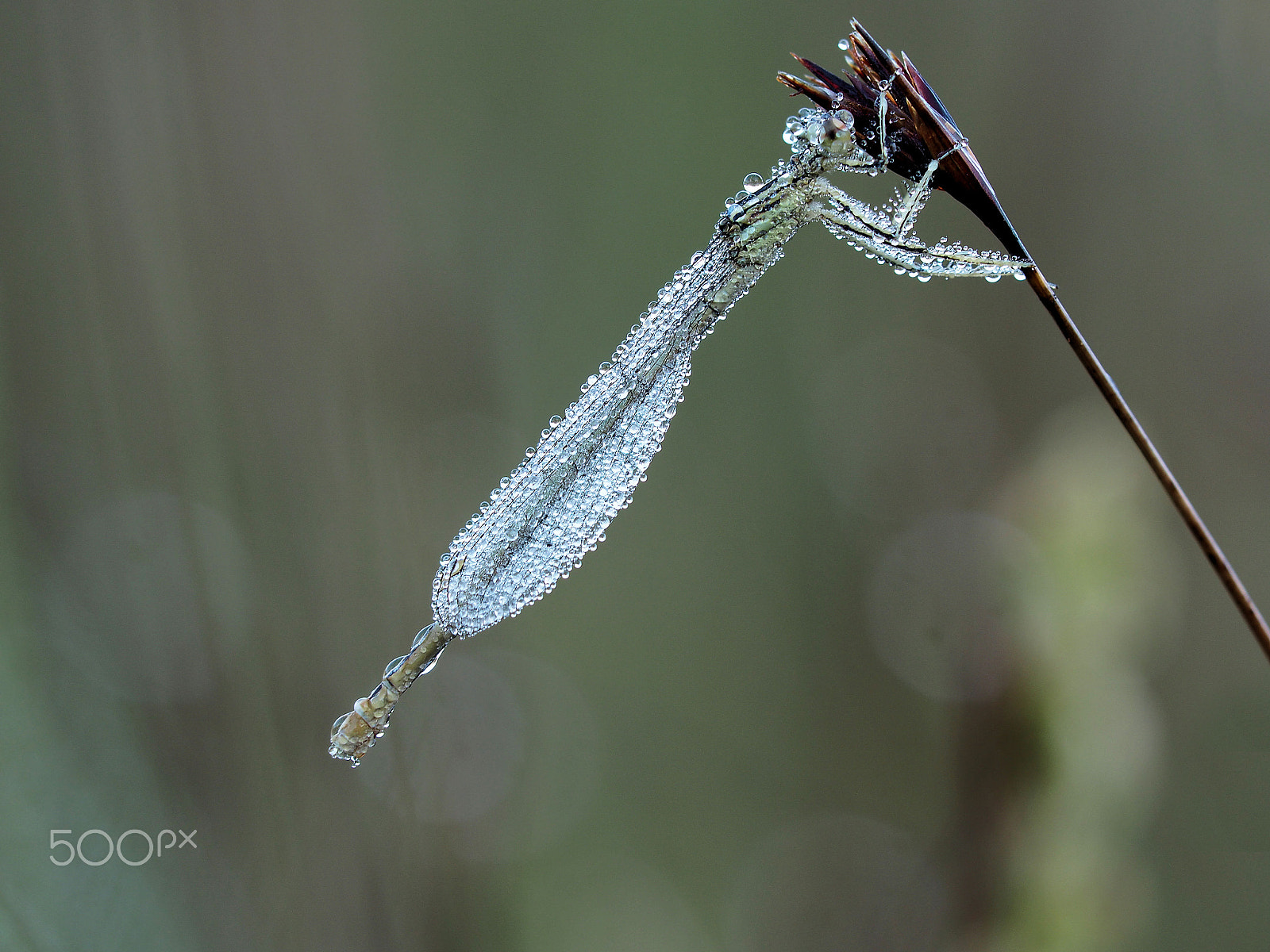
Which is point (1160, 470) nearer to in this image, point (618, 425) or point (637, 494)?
point (618, 425)

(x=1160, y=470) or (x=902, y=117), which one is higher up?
(x=902, y=117)

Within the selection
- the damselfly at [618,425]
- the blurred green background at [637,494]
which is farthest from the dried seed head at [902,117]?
the blurred green background at [637,494]

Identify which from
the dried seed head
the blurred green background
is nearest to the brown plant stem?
the dried seed head

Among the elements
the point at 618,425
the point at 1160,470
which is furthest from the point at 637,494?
the point at 1160,470

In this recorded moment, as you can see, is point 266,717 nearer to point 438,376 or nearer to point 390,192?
point 438,376

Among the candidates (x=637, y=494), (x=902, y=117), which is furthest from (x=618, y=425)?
(x=637, y=494)

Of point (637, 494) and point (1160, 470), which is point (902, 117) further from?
point (637, 494)

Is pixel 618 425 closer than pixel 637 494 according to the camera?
Yes
